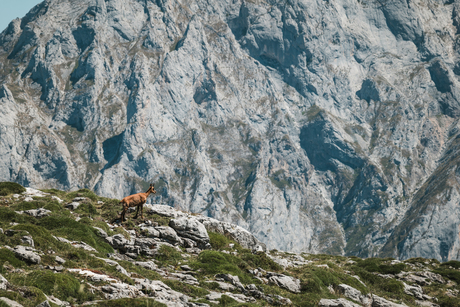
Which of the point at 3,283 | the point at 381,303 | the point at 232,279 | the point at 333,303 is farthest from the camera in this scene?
the point at 381,303

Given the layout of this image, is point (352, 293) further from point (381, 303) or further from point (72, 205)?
point (72, 205)

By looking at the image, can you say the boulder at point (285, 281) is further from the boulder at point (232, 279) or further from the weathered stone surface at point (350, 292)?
the weathered stone surface at point (350, 292)

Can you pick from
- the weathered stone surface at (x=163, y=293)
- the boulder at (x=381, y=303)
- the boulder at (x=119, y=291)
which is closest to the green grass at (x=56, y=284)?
the boulder at (x=119, y=291)

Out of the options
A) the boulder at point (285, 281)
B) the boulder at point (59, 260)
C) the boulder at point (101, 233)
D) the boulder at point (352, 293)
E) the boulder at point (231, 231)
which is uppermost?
the boulder at point (231, 231)

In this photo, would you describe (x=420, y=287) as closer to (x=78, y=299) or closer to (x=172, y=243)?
(x=172, y=243)

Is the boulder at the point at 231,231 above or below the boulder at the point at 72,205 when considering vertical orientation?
above

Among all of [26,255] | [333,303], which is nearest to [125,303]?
[26,255]

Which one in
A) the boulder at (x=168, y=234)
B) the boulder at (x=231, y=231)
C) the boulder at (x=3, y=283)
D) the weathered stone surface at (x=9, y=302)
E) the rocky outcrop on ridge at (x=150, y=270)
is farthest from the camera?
the boulder at (x=231, y=231)

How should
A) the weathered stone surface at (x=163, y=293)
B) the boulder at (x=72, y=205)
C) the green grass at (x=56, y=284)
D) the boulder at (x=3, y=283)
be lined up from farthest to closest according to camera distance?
the boulder at (x=72, y=205)
the weathered stone surface at (x=163, y=293)
the green grass at (x=56, y=284)
the boulder at (x=3, y=283)

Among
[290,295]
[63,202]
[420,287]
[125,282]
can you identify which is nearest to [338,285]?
[290,295]

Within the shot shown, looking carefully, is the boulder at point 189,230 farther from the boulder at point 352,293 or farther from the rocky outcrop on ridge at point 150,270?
the boulder at point 352,293

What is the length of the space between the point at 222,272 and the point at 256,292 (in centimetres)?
271

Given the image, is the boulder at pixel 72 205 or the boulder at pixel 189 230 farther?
the boulder at pixel 72 205

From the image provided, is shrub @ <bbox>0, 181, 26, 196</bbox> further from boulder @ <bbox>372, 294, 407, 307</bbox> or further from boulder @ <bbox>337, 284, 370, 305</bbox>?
boulder @ <bbox>372, 294, 407, 307</bbox>
